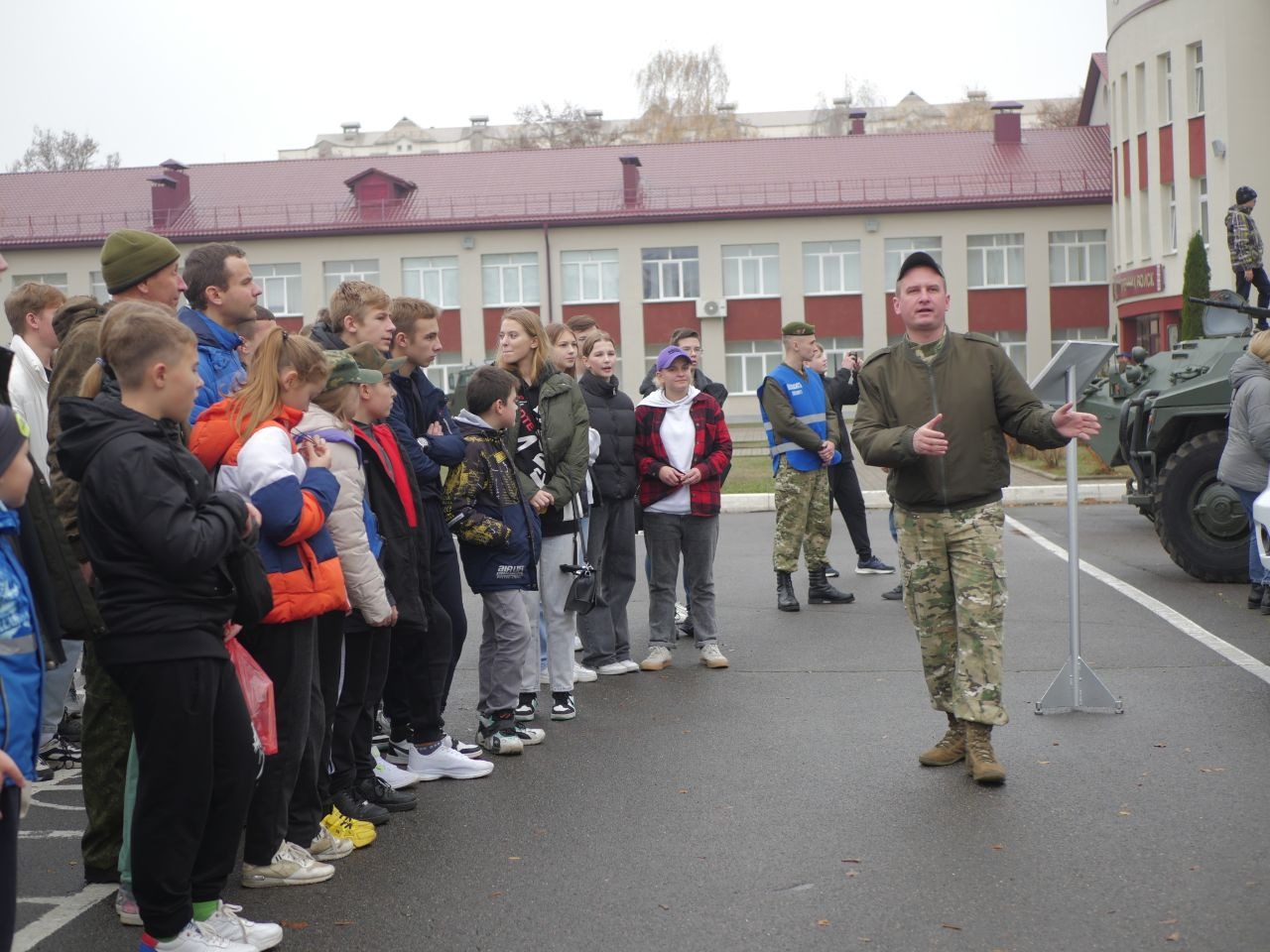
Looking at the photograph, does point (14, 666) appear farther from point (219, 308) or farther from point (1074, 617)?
point (1074, 617)

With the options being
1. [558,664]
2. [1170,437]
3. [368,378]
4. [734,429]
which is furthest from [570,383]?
[734,429]

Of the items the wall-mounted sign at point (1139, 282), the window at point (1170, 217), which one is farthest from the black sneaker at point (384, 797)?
the wall-mounted sign at point (1139, 282)

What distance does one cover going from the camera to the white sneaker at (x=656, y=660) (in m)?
8.93

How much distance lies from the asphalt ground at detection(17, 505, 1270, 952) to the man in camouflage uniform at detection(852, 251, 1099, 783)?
374 mm

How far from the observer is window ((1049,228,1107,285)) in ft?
163

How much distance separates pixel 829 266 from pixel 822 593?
4046cm

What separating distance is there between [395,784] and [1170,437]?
823cm

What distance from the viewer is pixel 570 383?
26.0ft

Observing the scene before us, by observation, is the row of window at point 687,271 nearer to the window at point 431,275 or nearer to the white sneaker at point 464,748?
the window at point 431,275

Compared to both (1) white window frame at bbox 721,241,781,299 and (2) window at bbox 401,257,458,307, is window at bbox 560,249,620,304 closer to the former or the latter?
(2) window at bbox 401,257,458,307

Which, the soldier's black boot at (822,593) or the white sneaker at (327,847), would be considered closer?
the white sneaker at (327,847)

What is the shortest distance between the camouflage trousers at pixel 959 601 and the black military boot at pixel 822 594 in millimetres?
4471

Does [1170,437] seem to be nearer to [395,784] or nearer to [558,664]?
[558,664]

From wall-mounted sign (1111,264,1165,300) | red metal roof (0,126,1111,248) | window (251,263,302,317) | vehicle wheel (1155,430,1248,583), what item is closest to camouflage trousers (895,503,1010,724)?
vehicle wheel (1155,430,1248,583)
